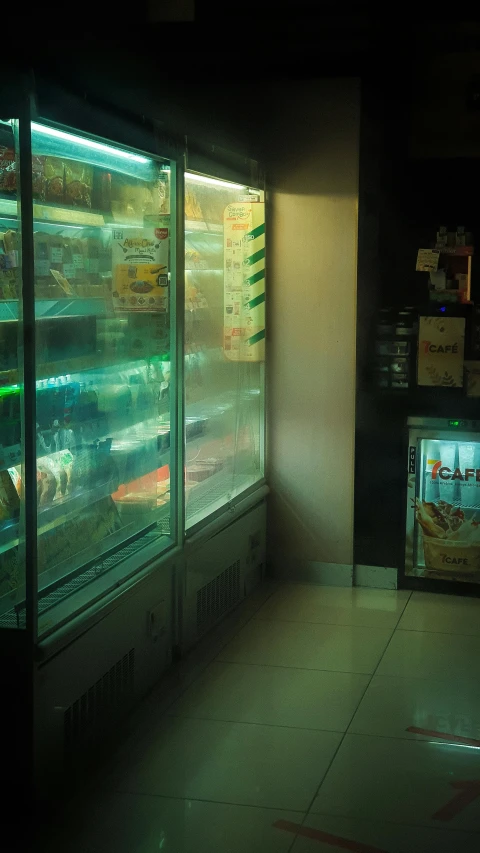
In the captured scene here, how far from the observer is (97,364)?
13.1ft

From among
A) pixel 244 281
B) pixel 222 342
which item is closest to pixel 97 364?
pixel 222 342

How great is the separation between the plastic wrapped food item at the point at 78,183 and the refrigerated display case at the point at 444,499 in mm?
2511

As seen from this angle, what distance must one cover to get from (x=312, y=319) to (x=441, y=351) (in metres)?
0.75

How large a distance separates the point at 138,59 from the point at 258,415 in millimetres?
2570

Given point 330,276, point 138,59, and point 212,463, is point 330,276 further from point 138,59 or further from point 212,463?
point 138,59

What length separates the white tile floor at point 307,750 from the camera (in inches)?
124

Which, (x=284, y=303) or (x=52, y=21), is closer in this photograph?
(x=52, y=21)

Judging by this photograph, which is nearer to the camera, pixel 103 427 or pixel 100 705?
pixel 100 705

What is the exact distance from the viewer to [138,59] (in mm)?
3797

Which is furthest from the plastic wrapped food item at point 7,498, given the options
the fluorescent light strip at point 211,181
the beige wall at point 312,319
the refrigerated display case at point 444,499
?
the refrigerated display case at point 444,499

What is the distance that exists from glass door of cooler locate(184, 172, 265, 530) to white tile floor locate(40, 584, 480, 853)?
2.73 ft

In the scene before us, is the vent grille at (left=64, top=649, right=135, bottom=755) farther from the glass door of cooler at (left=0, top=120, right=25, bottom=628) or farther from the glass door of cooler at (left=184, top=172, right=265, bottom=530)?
the glass door of cooler at (left=184, top=172, right=265, bottom=530)

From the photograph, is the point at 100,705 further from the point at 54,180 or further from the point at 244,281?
the point at 244,281

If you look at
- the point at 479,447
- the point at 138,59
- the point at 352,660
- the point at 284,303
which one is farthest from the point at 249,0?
the point at 352,660
